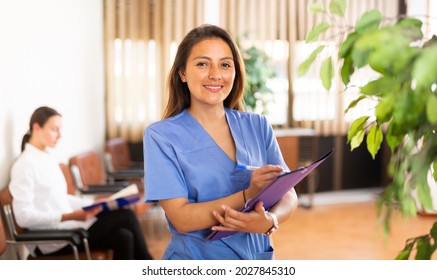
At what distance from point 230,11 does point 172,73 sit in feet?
14.6

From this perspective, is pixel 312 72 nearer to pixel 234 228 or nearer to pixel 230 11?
pixel 230 11

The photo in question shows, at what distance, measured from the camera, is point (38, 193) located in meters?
2.75

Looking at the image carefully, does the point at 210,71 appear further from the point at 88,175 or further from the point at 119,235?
the point at 88,175

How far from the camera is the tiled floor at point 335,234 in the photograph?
4.05m

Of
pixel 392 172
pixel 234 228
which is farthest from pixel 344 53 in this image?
pixel 234 228

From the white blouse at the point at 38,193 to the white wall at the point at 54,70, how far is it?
0.12 m

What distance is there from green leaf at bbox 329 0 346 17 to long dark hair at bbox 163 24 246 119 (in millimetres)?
519

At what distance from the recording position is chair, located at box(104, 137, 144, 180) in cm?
453

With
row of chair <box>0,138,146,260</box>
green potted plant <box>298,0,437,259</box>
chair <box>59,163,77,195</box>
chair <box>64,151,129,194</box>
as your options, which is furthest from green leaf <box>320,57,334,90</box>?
chair <box>64,151,129,194</box>

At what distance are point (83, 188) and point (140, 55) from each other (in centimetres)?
205

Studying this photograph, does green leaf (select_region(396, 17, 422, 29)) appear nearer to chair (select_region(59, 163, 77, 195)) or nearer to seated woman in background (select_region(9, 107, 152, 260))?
seated woman in background (select_region(9, 107, 152, 260))

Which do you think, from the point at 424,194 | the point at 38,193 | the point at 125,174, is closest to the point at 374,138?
the point at 424,194

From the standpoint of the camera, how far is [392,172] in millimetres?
835
